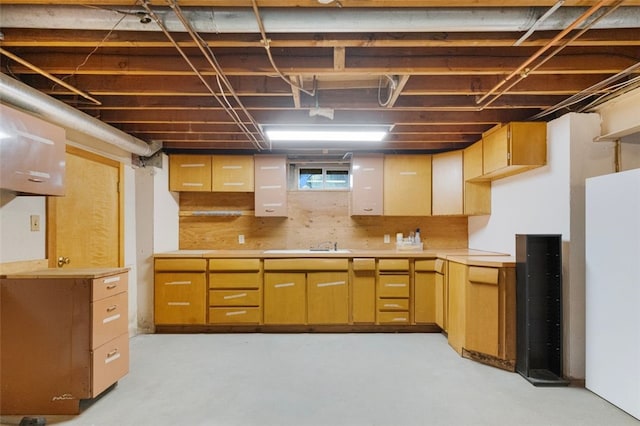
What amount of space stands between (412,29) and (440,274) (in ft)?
8.78

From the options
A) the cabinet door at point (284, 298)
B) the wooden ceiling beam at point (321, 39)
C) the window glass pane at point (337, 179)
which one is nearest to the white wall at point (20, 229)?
the wooden ceiling beam at point (321, 39)

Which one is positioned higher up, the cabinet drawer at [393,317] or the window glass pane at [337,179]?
the window glass pane at [337,179]

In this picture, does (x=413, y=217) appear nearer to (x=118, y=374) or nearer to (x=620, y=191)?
(x=620, y=191)

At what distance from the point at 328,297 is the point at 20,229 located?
277 cm

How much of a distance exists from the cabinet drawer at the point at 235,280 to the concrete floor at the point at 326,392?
67 centimetres

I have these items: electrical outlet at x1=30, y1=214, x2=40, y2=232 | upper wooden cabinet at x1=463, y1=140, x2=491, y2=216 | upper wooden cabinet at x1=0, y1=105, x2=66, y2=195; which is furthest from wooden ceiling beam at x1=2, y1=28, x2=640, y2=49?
upper wooden cabinet at x1=463, y1=140, x2=491, y2=216

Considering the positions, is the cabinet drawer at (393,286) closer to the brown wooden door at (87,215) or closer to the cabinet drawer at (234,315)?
the cabinet drawer at (234,315)

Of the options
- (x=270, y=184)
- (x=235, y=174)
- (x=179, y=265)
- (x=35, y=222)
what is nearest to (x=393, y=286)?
(x=270, y=184)

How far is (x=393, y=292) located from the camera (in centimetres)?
A: 376

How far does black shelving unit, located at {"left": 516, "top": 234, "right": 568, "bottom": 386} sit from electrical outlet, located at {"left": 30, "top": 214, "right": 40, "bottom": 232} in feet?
12.4

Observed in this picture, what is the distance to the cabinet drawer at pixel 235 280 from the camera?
3736 millimetres

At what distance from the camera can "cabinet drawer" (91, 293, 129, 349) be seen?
2.23 m

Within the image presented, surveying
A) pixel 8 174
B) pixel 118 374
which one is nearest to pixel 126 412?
pixel 118 374

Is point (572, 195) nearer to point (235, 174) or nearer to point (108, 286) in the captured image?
point (235, 174)
